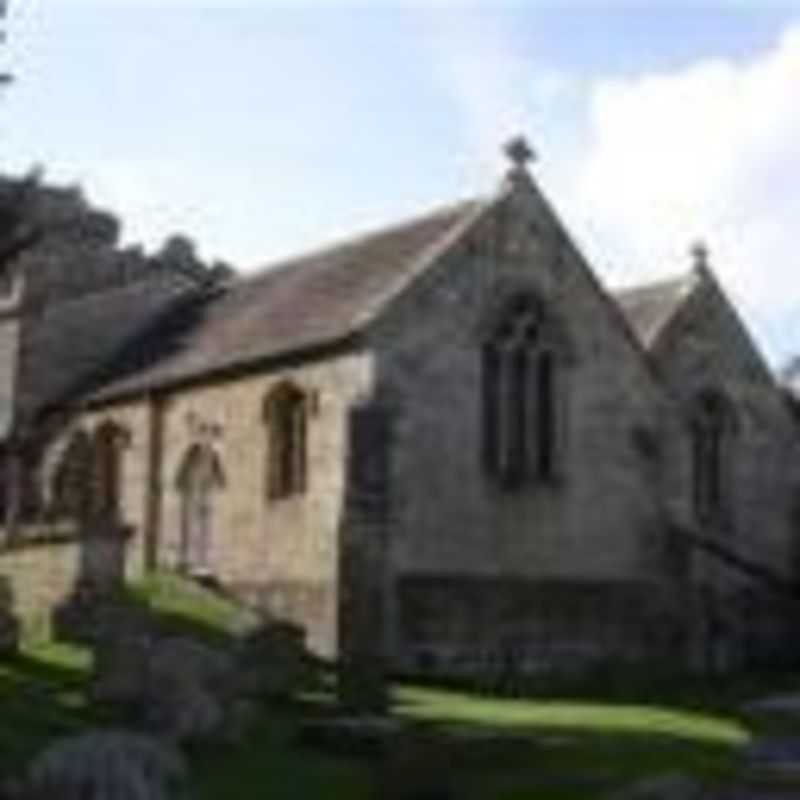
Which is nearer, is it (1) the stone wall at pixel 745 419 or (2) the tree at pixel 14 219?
(2) the tree at pixel 14 219

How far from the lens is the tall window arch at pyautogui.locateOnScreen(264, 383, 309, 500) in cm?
4412

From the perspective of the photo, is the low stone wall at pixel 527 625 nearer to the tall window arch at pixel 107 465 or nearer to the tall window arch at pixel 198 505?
the tall window arch at pixel 198 505

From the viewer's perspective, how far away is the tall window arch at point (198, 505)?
153 ft

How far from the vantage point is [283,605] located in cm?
4356

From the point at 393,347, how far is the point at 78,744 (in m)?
23.8

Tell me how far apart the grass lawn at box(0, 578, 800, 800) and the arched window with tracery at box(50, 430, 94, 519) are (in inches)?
412

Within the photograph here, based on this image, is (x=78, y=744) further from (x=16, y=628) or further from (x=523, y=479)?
(x=523, y=479)

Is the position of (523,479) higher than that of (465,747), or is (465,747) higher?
(523,479)

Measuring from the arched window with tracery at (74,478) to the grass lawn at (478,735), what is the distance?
1046 centimetres

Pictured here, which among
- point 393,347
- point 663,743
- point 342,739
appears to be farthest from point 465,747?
point 393,347

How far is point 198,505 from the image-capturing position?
4738 cm

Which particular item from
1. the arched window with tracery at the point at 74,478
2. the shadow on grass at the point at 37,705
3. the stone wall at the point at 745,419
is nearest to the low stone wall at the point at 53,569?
the shadow on grass at the point at 37,705

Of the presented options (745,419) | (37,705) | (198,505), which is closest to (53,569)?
(198,505)

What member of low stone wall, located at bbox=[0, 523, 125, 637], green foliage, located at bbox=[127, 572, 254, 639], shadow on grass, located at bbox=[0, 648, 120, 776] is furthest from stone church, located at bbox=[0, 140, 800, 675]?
shadow on grass, located at bbox=[0, 648, 120, 776]
